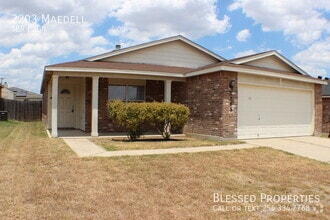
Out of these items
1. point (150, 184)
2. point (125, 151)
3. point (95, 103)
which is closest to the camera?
point (150, 184)

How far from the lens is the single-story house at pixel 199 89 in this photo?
12.3m

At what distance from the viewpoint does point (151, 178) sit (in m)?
6.21

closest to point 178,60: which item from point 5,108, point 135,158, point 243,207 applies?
point 135,158

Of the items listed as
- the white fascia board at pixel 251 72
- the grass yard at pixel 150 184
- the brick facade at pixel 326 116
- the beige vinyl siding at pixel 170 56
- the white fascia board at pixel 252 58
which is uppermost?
the beige vinyl siding at pixel 170 56

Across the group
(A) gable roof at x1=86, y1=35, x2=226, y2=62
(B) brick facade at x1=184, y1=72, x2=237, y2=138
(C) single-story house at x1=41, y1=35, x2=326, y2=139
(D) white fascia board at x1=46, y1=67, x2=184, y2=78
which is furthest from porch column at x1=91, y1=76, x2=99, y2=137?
(B) brick facade at x1=184, y1=72, x2=237, y2=138

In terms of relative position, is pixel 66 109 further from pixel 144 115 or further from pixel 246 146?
pixel 246 146

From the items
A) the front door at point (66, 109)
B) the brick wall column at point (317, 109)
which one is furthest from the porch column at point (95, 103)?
the brick wall column at point (317, 109)

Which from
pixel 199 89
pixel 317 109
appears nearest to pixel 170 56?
pixel 199 89

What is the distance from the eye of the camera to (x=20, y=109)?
2686cm

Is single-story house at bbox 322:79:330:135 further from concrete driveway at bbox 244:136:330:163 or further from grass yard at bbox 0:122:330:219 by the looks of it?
grass yard at bbox 0:122:330:219

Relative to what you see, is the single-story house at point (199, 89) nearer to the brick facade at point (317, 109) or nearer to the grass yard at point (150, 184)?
the brick facade at point (317, 109)

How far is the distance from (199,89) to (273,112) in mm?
3315

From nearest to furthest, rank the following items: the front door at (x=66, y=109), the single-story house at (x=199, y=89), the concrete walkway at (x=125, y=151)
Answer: the concrete walkway at (x=125, y=151) < the single-story house at (x=199, y=89) < the front door at (x=66, y=109)

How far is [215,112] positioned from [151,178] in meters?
6.61
